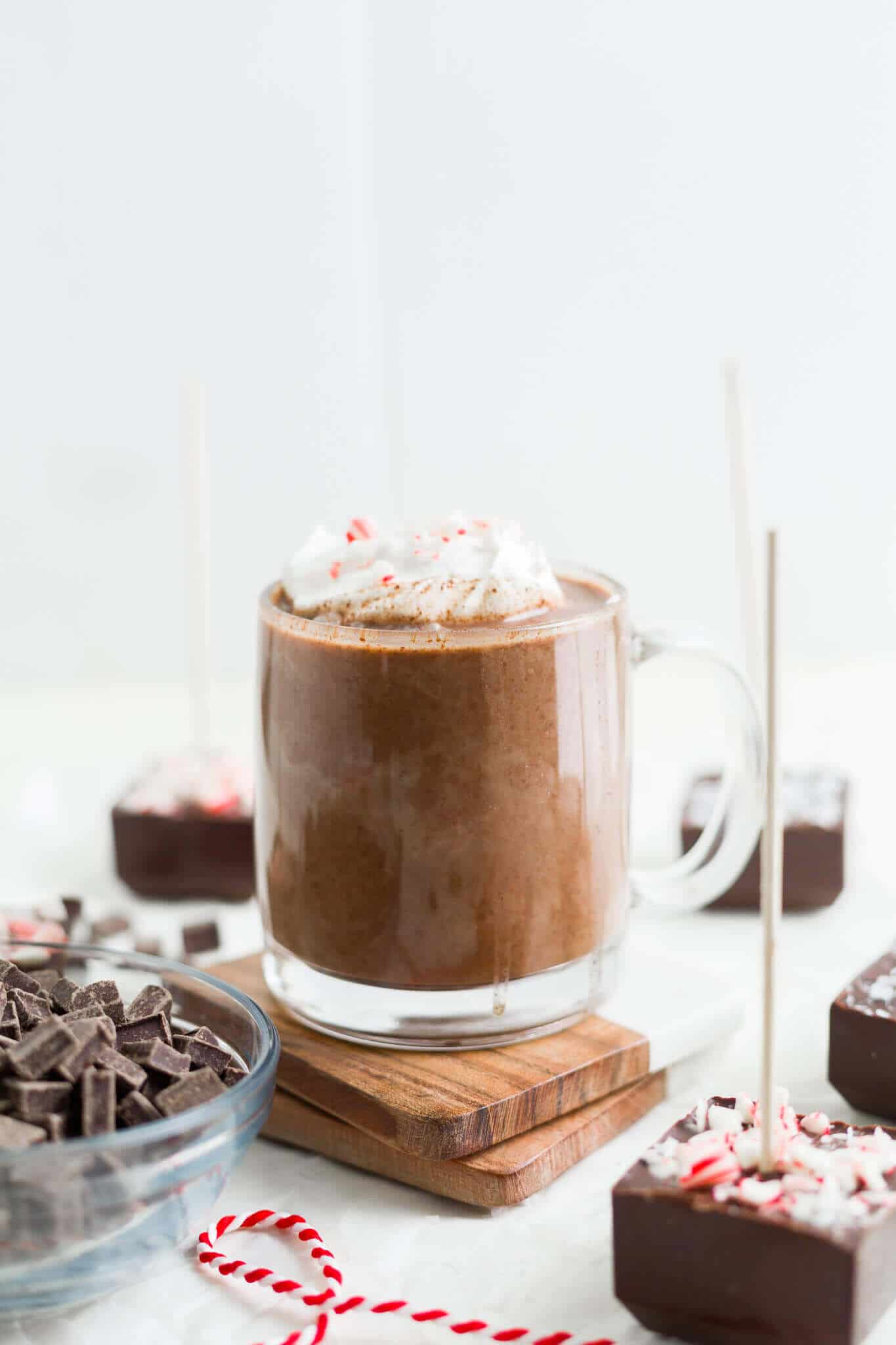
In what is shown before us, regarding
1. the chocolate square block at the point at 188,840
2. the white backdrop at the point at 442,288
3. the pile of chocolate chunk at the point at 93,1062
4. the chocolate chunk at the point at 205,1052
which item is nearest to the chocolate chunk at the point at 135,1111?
the pile of chocolate chunk at the point at 93,1062

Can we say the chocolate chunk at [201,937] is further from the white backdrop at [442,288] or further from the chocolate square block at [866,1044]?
the white backdrop at [442,288]

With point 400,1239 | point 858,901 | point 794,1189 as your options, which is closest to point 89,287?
point 858,901

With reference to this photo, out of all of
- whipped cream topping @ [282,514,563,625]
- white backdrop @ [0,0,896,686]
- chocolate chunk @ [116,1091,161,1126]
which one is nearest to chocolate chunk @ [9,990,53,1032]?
chocolate chunk @ [116,1091,161,1126]

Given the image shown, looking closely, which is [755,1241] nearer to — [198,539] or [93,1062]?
[93,1062]

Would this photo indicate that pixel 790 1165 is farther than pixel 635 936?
No

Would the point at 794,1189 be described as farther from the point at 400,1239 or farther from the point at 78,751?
the point at 78,751

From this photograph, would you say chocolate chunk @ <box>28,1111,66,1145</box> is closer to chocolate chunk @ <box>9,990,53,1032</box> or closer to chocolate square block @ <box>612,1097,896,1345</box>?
chocolate chunk @ <box>9,990,53,1032</box>

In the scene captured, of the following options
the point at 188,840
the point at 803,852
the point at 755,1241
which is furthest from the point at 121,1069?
the point at 803,852
